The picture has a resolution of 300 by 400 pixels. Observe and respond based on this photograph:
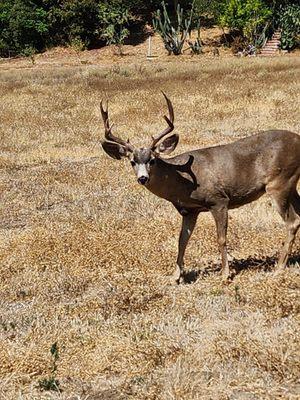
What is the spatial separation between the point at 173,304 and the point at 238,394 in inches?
81.4

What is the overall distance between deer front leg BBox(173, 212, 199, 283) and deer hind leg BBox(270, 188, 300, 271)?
3.22 ft

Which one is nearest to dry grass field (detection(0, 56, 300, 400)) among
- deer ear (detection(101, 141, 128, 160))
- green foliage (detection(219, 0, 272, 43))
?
deer ear (detection(101, 141, 128, 160))

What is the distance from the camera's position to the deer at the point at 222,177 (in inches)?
293

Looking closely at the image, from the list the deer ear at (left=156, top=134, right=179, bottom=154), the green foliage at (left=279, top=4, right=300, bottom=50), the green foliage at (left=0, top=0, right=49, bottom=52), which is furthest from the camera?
the green foliage at (left=0, top=0, right=49, bottom=52)

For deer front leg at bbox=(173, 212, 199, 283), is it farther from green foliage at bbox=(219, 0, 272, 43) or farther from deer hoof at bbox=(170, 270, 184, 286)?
green foliage at bbox=(219, 0, 272, 43)

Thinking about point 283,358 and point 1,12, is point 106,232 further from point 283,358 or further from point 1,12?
point 1,12

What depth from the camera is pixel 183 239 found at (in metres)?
7.60

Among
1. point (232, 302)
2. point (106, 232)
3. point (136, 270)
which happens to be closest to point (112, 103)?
point (106, 232)

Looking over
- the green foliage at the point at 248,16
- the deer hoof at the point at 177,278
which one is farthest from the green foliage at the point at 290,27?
the deer hoof at the point at 177,278

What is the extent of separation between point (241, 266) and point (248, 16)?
151 ft

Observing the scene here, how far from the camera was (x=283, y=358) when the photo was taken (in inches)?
179

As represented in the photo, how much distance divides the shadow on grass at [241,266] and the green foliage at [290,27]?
142ft

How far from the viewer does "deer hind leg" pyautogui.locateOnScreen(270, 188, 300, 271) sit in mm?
7250

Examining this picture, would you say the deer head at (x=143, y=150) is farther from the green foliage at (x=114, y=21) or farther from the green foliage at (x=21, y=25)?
the green foliage at (x=21, y=25)
